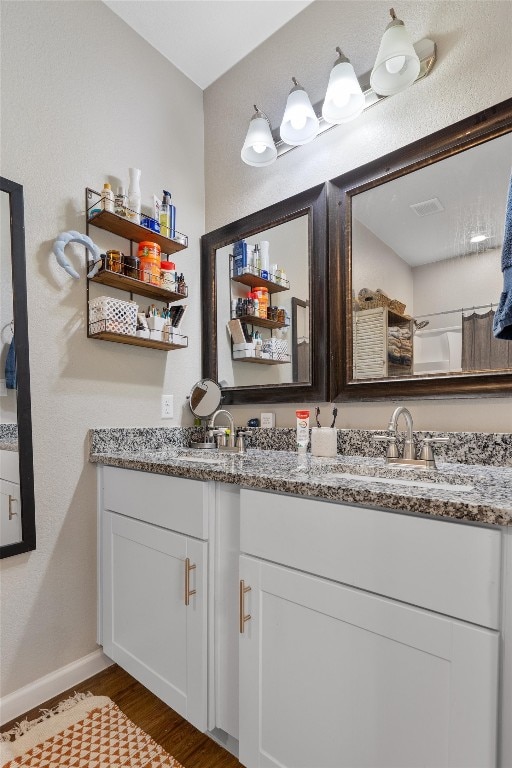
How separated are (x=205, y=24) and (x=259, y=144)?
63 cm

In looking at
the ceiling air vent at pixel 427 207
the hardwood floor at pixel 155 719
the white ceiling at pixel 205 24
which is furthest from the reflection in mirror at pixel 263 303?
the hardwood floor at pixel 155 719

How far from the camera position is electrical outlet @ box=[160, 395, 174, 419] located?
1.92 metres

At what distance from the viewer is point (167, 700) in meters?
1.28

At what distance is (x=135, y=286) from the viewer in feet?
5.64

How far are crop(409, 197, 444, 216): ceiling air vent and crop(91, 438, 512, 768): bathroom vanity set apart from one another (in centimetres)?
87

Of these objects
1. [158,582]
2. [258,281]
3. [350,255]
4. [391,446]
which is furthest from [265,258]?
[158,582]

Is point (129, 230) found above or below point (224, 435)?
above

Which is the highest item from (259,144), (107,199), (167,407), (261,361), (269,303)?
(259,144)

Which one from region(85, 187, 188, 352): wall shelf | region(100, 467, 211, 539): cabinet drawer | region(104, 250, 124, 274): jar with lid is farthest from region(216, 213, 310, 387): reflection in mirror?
region(100, 467, 211, 539): cabinet drawer

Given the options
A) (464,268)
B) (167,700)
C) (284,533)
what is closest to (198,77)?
(464,268)

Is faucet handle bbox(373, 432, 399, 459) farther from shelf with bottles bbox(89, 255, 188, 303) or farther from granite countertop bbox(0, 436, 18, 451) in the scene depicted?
granite countertop bbox(0, 436, 18, 451)

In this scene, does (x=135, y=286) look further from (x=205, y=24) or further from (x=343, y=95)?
(x=205, y=24)

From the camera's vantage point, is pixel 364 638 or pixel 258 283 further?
pixel 258 283

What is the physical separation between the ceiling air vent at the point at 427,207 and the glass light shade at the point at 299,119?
58 cm
